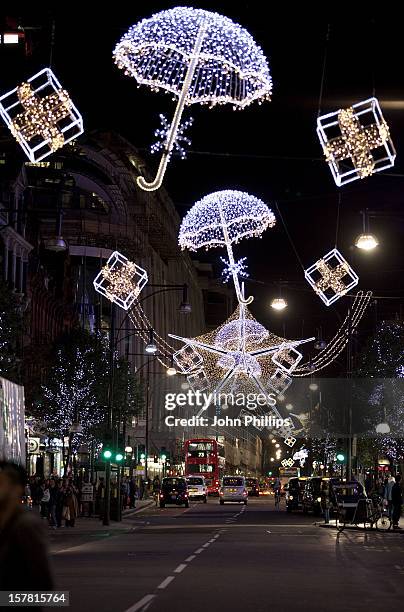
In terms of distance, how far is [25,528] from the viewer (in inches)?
263

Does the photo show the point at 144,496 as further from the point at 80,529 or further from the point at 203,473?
the point at 80,529

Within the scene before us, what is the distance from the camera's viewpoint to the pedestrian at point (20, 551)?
6559 millimetres

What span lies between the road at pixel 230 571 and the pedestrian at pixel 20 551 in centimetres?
843

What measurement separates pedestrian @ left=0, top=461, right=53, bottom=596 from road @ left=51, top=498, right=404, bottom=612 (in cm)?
843

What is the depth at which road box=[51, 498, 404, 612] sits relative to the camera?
16.2 m

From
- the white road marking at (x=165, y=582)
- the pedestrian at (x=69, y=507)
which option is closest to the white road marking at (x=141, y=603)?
the white road marking at (x=165, y=582)

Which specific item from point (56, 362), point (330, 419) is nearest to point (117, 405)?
point (56, 362)

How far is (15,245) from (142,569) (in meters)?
43.4

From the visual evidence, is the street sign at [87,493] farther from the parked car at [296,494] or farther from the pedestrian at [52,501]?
the parked car at [296,494]

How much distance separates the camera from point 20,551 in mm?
6559

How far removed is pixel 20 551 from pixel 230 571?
15631 millimetres

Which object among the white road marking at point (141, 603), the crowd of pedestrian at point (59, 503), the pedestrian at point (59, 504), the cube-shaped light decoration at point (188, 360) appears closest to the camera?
the white road marking at point (141, 603)

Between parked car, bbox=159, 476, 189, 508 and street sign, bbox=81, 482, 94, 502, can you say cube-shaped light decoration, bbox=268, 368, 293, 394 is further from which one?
street sign, bbox=81, 482, 94, 502

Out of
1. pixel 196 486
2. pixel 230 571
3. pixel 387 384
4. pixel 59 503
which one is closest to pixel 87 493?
pixel 59 503
